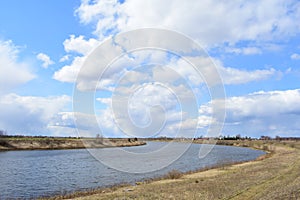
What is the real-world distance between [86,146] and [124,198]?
333 ft

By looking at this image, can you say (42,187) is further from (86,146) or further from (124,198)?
(86,146)

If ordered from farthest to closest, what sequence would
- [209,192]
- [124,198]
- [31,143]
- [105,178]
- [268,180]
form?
1. [31,143]
2. [105,178]
3. [268,180]
4. [209,192]
5. [124,198]

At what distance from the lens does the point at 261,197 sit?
2052cm

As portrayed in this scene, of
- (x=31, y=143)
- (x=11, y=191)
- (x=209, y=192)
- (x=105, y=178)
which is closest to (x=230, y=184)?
(x=209, y=192)

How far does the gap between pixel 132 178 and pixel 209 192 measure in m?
15.3

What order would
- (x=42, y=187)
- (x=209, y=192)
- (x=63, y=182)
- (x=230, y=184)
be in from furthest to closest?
(x=63, y=182) < (x=42, y=187) < (x=230, y=184) < (x=209, y=192)

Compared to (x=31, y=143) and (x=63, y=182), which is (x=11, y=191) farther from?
(x=31, y=143)

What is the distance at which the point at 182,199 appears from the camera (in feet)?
70.7

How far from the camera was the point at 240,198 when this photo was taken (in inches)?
812

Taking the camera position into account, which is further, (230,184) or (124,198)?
(230,184)

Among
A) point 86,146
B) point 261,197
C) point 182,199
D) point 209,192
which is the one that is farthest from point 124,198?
point 86,146

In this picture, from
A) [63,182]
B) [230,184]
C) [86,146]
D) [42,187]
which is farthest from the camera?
[86,146]

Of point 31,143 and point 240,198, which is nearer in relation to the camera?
point 240,198

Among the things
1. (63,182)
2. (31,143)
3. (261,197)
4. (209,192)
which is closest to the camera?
(261,197)
